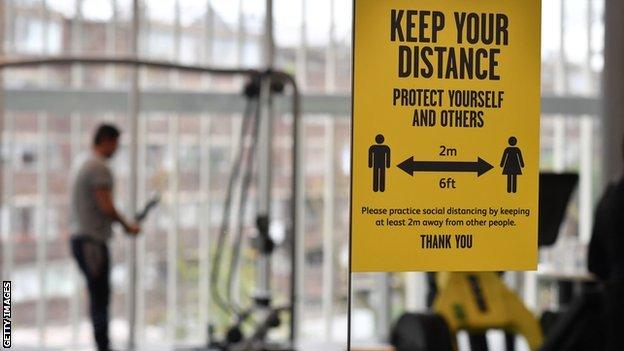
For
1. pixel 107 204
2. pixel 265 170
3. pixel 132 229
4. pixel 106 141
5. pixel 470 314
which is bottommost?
pixel 470 314

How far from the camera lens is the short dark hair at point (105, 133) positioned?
4.67m

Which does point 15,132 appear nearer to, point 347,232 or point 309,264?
point 309,264

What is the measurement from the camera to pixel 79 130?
495 centimetres

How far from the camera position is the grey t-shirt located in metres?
4.42

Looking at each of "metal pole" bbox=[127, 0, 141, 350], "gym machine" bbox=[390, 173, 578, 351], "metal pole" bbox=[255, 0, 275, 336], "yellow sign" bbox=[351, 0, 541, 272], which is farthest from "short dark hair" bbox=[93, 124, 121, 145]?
"yellow sign" bbox=[351, 0, 541, 272]

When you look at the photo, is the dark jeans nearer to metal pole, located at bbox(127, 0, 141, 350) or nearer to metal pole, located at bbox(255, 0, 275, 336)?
metal pole, located at bbox(127, 0, 141, 350)

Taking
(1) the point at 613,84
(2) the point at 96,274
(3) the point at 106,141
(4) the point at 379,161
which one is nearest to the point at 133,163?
(3) the point at 106,141

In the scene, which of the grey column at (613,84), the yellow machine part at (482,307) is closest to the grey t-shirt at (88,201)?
the yellow machine part at (482,307)

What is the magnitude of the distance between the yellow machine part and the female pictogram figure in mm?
2528

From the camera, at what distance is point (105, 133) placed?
469cm

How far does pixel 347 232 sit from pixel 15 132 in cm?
352

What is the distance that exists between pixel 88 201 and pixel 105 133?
1.29 feet

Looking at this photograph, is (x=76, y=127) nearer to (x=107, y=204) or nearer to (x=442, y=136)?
(x=107, y=204)

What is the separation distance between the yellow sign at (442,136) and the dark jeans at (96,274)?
10.5 feet
